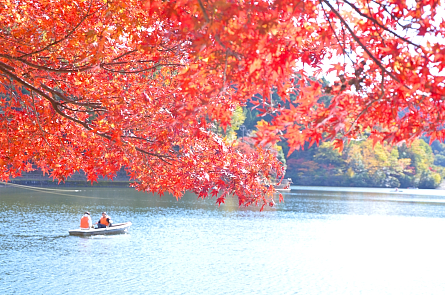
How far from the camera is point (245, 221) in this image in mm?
31469

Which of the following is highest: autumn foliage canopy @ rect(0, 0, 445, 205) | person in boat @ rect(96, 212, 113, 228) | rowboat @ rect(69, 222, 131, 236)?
autumn foliage canopy @ rect(0, 0, 445, 205)

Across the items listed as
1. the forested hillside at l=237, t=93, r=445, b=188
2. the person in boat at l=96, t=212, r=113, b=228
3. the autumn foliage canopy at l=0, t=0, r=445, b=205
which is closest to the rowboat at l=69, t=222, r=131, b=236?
the person in boat at l=96, t=212, r=113, b=228

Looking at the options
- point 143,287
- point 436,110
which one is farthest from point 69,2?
point 143,287

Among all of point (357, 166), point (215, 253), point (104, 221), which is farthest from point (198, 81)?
point (357, 166)

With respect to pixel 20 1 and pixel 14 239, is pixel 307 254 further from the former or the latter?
pixel 20 1

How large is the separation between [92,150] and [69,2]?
250 cm

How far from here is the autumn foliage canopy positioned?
3.12 m

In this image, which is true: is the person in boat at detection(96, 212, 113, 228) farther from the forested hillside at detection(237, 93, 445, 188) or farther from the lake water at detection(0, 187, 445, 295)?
the forested hillside at detection(237, 93, 445, 188)

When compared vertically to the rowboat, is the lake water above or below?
below

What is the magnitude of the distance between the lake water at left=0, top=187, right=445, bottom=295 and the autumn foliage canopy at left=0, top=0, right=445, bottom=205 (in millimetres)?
8150

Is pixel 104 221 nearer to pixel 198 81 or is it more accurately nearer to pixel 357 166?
pixel 198 81

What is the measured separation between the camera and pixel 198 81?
3508mm

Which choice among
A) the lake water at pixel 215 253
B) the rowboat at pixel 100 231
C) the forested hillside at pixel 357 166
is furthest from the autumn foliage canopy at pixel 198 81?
the forested hillside at pixel 357 166

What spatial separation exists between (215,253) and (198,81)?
58.8ft
